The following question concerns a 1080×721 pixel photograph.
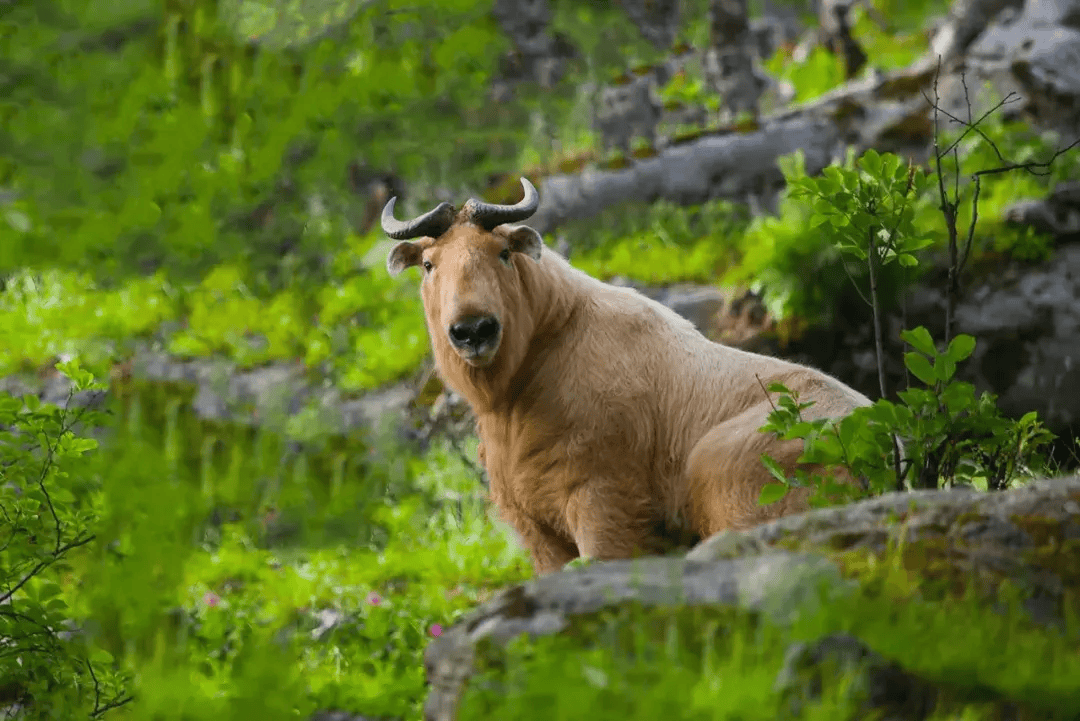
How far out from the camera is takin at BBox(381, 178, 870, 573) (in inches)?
171

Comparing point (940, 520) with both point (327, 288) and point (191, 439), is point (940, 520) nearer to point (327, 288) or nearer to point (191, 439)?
point (191, 439)

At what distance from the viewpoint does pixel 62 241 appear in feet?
31.9

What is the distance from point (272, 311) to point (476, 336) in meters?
8.41

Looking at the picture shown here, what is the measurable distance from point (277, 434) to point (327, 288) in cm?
261

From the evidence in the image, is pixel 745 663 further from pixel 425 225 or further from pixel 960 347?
pixel 425 225

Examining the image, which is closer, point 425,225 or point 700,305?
point 425,225

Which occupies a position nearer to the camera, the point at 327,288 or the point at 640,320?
the point at 640,320

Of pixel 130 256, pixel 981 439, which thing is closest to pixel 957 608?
pixel 981 439

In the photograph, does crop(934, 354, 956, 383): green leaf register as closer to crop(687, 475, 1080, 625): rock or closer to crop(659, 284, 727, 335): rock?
crop(687, 475, 1080, 625): rock

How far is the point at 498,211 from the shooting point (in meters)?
4.57

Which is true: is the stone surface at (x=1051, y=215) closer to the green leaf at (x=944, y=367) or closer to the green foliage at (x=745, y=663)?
the green leaf at (x=944, y=367)

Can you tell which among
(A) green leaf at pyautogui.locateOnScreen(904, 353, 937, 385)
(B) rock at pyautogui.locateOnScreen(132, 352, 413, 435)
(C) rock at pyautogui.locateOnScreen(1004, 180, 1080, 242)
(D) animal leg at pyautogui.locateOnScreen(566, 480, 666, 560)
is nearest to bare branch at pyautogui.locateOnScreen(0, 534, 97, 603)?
(D) animal leg at pyautogui.locateOnScreen(566, 480, 666, 560)

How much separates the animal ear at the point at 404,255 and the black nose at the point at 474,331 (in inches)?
26.0

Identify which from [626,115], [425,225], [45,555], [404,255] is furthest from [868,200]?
[626,115]
